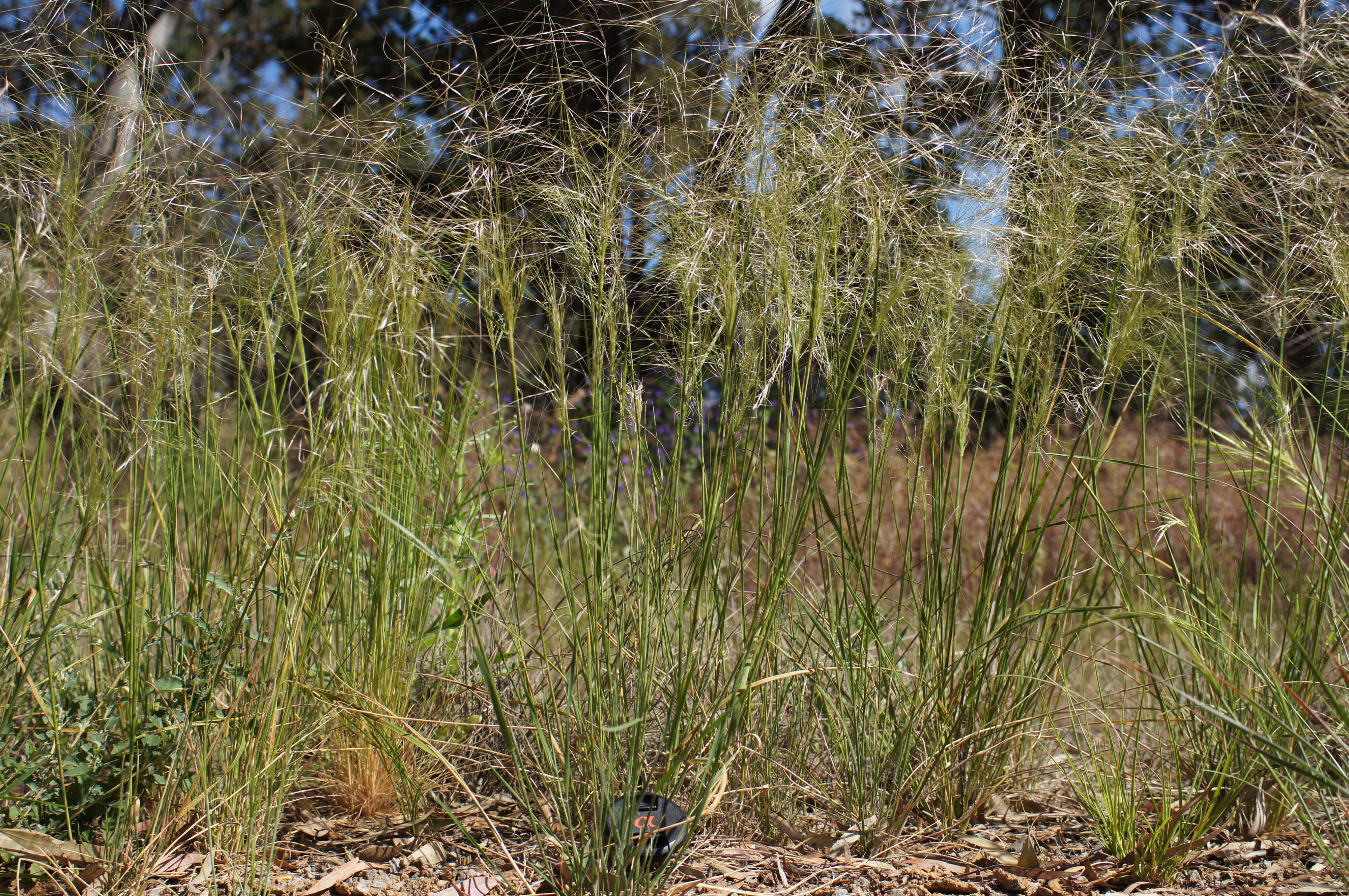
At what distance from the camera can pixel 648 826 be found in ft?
3.96

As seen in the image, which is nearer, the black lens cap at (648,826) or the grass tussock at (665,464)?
the black lens cap at (648,826)

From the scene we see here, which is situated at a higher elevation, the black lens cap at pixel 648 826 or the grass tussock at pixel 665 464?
the grass tussock at pixel 665 464

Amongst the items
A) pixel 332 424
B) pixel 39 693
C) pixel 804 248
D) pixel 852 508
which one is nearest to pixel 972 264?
pixel 804 248

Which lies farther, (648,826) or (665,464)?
(665,464)

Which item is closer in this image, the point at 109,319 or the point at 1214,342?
the point at 109,319

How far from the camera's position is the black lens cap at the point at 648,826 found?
120 cm

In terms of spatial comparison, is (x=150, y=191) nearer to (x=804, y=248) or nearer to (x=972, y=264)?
(x=804, y=248)

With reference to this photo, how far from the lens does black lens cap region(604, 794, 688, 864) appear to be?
1.20m

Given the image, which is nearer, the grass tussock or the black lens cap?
the black lens cap

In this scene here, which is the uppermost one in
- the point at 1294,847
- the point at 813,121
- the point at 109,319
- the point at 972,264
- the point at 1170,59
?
the point at 1170,59

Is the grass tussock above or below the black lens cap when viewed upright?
above

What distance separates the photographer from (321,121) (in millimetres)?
1738

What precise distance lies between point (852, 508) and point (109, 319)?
126cm

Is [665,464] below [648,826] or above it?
above
